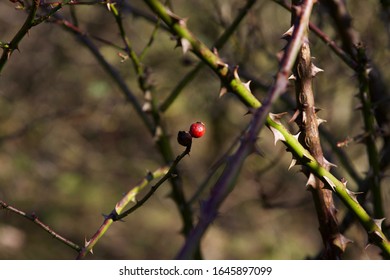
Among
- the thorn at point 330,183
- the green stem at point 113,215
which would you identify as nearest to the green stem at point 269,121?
the thorn at point 330,183

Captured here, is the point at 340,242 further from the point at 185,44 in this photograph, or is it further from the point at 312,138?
the point at 185,44

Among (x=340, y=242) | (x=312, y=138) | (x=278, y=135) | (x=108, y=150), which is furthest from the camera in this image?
(x=108, y=150)

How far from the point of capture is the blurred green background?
→ 570 cm

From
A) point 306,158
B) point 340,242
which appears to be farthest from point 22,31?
point 340,242

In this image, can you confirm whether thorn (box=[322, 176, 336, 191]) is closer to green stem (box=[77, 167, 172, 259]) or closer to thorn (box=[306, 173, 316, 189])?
thorn (box=[306, 173, 316, 189])

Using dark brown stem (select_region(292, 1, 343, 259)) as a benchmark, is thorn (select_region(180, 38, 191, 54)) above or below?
above

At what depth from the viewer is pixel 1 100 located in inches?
234

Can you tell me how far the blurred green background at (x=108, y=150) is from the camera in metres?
5.70

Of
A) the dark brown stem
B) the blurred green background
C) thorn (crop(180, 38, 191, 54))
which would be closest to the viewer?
the dark brown stem

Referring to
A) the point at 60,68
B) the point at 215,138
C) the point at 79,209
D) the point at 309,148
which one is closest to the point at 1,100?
the point at 60,68

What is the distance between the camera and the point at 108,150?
274 inches

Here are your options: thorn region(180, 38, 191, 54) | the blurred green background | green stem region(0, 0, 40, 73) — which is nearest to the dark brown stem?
thorn region(180, 38, 191, 54)

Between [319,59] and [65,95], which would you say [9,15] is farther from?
[319,59]

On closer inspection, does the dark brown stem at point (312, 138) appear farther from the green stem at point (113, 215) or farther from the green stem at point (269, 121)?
the green stem at point (113, 215)
